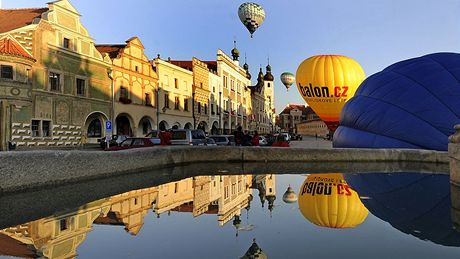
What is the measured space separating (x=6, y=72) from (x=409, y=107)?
25611 mm

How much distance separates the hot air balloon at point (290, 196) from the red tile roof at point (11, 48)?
81.3 ft

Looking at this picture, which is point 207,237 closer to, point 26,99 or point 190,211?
point 190,211

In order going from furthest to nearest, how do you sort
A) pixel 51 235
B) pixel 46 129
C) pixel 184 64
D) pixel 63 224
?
pixel 184 64
pixel 46 129
pixel 63 224
pixel 51 235

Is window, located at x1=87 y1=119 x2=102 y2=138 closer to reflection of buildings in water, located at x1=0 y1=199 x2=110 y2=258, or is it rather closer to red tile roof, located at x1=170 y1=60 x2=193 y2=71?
red tile roof, located at x1=170 y1=60 x2=193 y2=71

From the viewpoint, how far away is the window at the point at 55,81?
29844 millimetres

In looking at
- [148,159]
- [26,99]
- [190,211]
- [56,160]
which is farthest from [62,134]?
[190,211]

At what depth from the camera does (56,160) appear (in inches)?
326

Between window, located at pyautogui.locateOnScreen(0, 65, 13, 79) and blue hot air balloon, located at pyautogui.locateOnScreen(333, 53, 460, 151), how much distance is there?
22.5 metres

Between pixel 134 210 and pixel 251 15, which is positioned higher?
pixel 251 15

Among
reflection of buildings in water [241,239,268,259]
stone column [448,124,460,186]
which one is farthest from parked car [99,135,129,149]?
reflection of buildings in water [241,239,268,259]

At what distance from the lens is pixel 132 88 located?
38.7m

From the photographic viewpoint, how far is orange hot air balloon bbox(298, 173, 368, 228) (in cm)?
576

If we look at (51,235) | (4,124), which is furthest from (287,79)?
(51,235)

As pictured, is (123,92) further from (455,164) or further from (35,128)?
(455,164)
